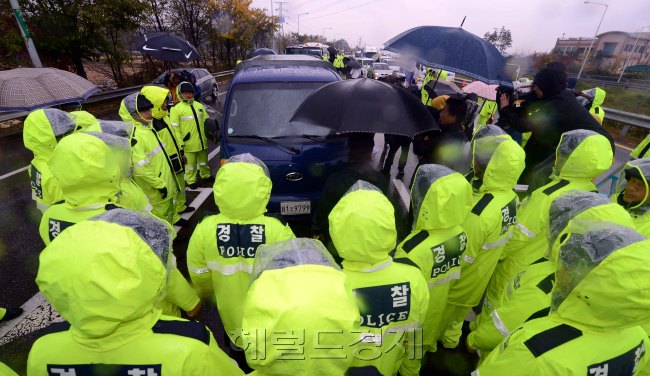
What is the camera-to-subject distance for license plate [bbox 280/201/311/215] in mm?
3861

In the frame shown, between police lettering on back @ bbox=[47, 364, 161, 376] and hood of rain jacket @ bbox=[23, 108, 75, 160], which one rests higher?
hood of rain jacket @ bbox=[23, 108, 75, 160]

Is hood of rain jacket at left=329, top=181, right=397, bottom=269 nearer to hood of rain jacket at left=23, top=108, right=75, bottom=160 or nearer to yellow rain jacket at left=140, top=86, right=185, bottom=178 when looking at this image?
hood of rain jacket at left=23, top=108, right=75, bottom=160

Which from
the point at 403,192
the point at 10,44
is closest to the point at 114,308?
the point at 403,192

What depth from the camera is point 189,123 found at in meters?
5.42

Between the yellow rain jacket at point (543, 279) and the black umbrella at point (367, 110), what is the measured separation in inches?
45.8

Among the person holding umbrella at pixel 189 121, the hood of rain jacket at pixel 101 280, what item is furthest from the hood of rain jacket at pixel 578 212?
the person holding umbrella at pixel 189 121

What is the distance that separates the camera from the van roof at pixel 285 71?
4492 mm

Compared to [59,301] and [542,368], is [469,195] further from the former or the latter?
[59,301]

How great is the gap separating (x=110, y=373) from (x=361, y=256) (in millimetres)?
1141

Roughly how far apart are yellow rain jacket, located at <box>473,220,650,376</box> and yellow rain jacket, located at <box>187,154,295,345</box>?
150 cm

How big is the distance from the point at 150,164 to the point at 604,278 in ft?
12.8

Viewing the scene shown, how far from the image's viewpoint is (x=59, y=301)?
1.13 metres

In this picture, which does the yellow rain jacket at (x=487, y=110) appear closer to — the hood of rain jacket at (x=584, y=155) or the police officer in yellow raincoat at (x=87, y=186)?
the hood of rain jacket at (x=584, y=155)

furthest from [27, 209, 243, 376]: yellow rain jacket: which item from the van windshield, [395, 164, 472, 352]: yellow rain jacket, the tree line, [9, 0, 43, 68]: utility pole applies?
the tree line
